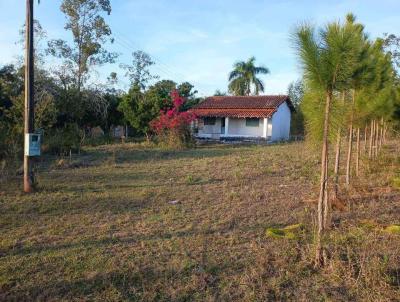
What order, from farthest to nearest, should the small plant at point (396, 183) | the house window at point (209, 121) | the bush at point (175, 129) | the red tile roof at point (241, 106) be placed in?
the house window at point (209, 121) < the red tile roof at point (241, 106) < the bush at point (175, 129) < the small plant at point (396, 183)

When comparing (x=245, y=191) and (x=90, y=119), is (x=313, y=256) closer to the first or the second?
(x=245, y=191)

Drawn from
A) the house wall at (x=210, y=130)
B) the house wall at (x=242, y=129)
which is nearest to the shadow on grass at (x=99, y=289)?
the house wall at (x=242, y=129)

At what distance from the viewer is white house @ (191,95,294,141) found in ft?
93.7

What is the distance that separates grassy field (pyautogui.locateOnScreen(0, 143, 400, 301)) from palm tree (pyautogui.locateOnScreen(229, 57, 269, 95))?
97.3 ft

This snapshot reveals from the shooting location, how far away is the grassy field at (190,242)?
151 inches

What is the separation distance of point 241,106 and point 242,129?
176 cm

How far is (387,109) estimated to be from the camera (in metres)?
11.0

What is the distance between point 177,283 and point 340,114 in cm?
254

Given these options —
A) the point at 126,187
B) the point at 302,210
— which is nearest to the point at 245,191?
the point at 302,210

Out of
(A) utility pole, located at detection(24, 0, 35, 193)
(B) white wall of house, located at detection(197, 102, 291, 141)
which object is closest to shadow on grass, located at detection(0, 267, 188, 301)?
(A) utility pole, located at detection(24, 0, 35, 193)

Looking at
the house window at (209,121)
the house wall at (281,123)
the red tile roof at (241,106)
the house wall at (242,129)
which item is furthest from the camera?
the house window at (209,121)

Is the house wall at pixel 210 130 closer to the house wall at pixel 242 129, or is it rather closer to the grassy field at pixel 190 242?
the house wall at pixel 242 129

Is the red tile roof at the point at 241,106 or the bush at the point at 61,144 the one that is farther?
the red tile roof at the point at 241,106

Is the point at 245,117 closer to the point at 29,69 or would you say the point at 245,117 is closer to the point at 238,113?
the point at 238,113
